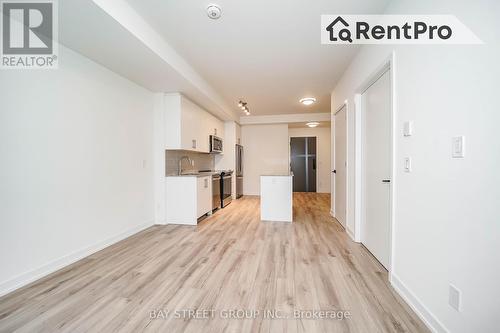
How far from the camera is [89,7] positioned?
5.31 ft

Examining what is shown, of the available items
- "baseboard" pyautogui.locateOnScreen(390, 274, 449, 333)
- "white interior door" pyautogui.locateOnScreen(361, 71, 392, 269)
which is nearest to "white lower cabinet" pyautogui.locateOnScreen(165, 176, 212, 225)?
"white interior door" pyautogui.locateOnScreen(361, 71, 392, 269)

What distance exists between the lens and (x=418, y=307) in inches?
57.7

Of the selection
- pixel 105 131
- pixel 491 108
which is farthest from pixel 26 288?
pixel 491 108

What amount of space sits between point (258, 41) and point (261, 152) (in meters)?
4.63

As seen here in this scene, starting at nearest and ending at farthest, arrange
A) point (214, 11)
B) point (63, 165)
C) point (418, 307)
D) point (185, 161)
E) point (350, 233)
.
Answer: point (418, 307) < point (214, 11) < point (63, 165) < point (350, 233) < point (185, 161)

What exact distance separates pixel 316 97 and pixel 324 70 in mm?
1461

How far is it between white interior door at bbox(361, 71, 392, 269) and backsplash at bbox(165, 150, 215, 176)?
3265 mm

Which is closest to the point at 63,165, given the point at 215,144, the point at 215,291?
the point at 215,291

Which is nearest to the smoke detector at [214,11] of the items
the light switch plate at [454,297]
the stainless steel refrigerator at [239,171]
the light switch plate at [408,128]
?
the light switch plate at [408,128]

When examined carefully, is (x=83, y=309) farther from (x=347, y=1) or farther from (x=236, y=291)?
(x=347, y=1)

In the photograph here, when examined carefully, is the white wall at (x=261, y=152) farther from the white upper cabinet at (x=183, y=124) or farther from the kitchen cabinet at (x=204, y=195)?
the kitchen cabinet at (x=204, y=195)

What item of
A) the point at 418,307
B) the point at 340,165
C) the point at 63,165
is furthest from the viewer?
the point at 340,165

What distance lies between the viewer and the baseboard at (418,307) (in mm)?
1289

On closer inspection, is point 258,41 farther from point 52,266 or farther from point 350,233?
point 52,266
